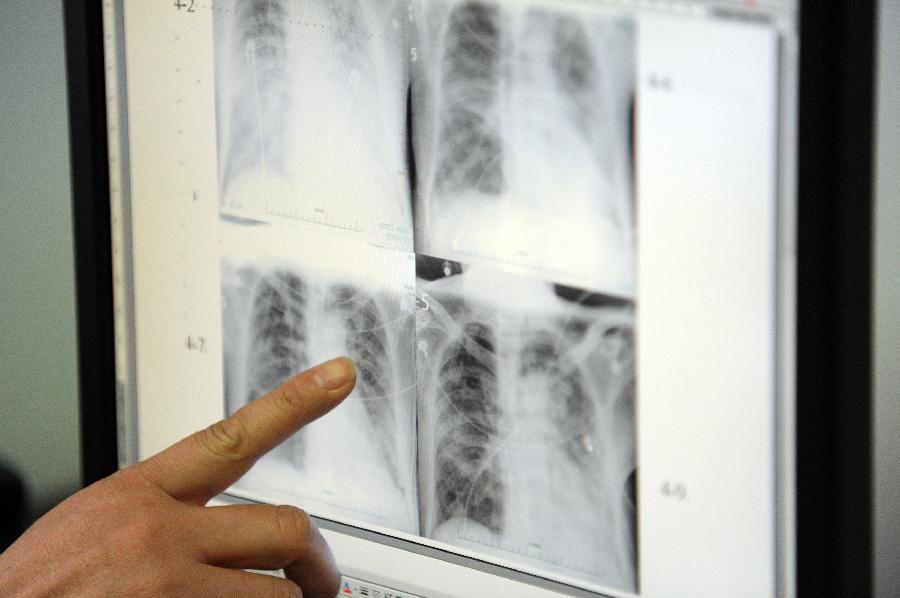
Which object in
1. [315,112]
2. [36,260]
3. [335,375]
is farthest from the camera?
[36,260]

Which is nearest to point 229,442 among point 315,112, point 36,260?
Result: point 315,112

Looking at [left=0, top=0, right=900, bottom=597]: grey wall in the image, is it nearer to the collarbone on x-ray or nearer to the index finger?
the collarbone on x-ray

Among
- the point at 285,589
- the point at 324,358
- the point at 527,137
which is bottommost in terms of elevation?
the point at 285,589

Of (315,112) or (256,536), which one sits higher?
(315,112)

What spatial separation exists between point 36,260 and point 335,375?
2.36 ft

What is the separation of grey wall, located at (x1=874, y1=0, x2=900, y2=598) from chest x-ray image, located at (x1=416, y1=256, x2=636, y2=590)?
0.48 ft

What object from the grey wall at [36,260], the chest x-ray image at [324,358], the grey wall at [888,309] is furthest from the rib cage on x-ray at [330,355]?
the grey wall at [36,260]

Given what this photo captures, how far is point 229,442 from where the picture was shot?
0.48 m

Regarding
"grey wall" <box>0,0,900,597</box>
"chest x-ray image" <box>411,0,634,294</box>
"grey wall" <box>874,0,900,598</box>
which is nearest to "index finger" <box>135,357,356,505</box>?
"chest x-ray image" <box>411,0,634,294</box>

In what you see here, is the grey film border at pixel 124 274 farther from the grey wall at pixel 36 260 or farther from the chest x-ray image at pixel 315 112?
the grey wall at pixel 36 260

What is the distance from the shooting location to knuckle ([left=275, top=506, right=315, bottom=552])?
491 millimetres

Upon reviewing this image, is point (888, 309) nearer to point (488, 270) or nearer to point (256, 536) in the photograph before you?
point (488, 270)

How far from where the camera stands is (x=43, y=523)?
53 centimetres

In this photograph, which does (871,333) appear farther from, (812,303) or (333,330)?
(333,330)
